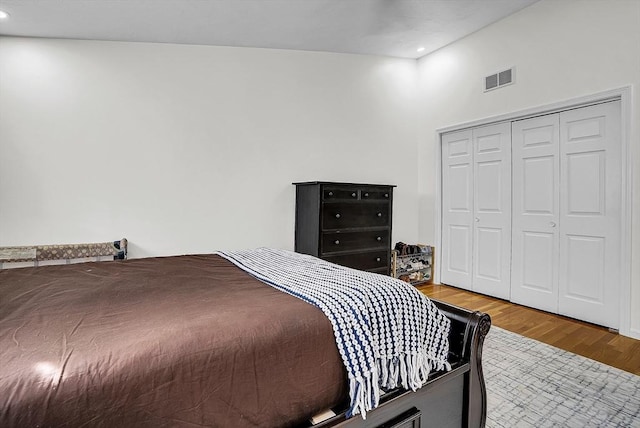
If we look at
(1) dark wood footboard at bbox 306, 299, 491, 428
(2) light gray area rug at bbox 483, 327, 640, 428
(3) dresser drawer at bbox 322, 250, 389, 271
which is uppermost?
(3) dresser drawer at bbox 322, 250, 389, 271

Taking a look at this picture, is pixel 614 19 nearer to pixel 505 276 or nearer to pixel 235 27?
pixel 505 276

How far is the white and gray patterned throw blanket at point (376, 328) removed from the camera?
1.13 metres

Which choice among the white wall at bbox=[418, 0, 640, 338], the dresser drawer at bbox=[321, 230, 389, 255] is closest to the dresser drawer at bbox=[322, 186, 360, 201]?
the dresser drawer at bbox=[321, 230, 389, 255]

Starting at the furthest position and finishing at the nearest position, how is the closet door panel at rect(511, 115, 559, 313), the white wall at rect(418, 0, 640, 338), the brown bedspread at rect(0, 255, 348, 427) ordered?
the closet door panel at rect(511, 115, 559, 313) → the white wall at rect(418, 0, 640, 338) → the brown bedspread at rect(0, 255, 348, 427)

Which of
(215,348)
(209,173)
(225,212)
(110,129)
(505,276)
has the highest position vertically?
(110,129)

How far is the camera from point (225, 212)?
352 centimetres

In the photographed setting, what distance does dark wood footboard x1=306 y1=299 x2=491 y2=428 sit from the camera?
1.20 metres

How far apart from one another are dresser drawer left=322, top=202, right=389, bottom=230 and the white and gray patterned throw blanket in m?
1.91

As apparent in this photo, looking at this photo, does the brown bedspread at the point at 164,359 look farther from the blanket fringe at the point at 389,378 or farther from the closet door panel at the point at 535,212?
the closet door panel at the point at 535,212

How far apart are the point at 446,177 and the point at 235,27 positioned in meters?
3.06

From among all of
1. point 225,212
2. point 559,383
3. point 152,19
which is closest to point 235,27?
point 152,19

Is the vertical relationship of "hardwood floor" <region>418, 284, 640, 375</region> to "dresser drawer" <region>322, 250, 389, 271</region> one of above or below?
below

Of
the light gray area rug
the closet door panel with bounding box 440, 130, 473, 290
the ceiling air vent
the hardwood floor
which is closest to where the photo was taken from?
the light gray area rug

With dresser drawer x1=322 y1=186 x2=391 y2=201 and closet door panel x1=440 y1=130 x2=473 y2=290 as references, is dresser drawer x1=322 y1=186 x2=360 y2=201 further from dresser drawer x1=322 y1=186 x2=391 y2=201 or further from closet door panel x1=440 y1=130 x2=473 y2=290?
closet door panel x1=440 y1=130 x2=473 y2=290
